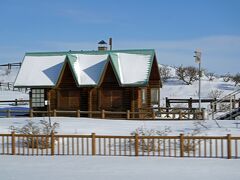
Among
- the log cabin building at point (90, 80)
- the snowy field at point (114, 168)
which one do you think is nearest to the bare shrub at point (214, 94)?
the log cabin building at point (90, 80)

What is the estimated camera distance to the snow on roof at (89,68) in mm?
30641

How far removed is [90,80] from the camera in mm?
30578

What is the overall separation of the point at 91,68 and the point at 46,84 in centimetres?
353

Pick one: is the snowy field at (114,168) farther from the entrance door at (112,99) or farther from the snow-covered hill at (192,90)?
the snow-covered hill at (192,90)

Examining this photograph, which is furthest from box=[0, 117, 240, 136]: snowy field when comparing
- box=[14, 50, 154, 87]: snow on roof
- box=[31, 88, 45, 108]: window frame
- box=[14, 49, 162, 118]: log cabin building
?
box=[31, 88, 45, 108]: window frame

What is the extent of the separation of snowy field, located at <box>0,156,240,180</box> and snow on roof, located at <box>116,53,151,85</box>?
1449 centimetres

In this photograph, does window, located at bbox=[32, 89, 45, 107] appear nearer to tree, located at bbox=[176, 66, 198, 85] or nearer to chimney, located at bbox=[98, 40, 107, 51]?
chimney, located at bbox=[98, 40, 107, 51]

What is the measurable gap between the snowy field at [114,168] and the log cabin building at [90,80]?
14.4 m

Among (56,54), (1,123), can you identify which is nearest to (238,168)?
(1,123)

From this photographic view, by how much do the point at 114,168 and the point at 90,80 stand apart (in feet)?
56.6

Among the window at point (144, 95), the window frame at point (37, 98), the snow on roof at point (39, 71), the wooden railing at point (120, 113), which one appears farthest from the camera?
the window at point (144, 95)

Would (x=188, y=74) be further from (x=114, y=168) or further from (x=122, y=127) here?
(x=114, y=168)

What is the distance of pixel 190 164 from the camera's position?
47.3 feet

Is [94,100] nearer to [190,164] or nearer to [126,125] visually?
[126,125]
